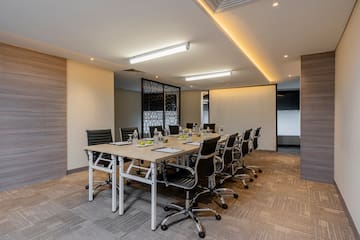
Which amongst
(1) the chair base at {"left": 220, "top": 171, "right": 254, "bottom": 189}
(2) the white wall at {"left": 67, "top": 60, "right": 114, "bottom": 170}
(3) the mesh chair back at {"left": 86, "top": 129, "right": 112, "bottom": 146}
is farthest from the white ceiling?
(1) the chair base at {"left": 220, "top": 171, "right": 254, "bottom": 189}

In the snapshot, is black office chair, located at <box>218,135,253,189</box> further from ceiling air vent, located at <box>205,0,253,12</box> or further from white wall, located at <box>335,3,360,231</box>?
ceiling air vent, located at <box>205,0,253,12</box>

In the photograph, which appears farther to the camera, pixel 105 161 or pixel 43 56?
pixel 43 56

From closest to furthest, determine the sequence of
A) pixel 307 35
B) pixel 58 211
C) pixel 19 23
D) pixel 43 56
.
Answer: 1. pixel 19 23
2. pixel 58 211
3. pixel 307 35
4. pixel 43 56

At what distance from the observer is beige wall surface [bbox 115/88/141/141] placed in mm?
9172

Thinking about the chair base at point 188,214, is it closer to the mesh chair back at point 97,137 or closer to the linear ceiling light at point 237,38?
the mesh chair back at point 97,137

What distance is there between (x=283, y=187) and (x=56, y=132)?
464 cm

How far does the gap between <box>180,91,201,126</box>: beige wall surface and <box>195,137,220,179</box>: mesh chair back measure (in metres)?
6.72

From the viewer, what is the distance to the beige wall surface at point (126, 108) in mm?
9172

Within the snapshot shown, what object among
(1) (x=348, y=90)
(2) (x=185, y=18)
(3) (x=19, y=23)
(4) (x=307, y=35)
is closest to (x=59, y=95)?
(3) (x=19, y=23)

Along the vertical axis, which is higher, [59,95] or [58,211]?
[59,95]

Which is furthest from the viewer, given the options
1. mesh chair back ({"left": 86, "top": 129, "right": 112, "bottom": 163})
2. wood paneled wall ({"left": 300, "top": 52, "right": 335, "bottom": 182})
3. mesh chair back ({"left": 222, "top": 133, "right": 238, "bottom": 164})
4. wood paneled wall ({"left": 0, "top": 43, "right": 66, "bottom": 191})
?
wood paneled wall ({"left": 300, "top": 52, "right": 335, "bottom": 182})

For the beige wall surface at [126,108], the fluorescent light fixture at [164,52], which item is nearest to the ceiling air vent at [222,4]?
the fluorescent light fixture at [164,52]

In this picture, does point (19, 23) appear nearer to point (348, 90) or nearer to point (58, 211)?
point (58, 211)

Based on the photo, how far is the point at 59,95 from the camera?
165 inches
